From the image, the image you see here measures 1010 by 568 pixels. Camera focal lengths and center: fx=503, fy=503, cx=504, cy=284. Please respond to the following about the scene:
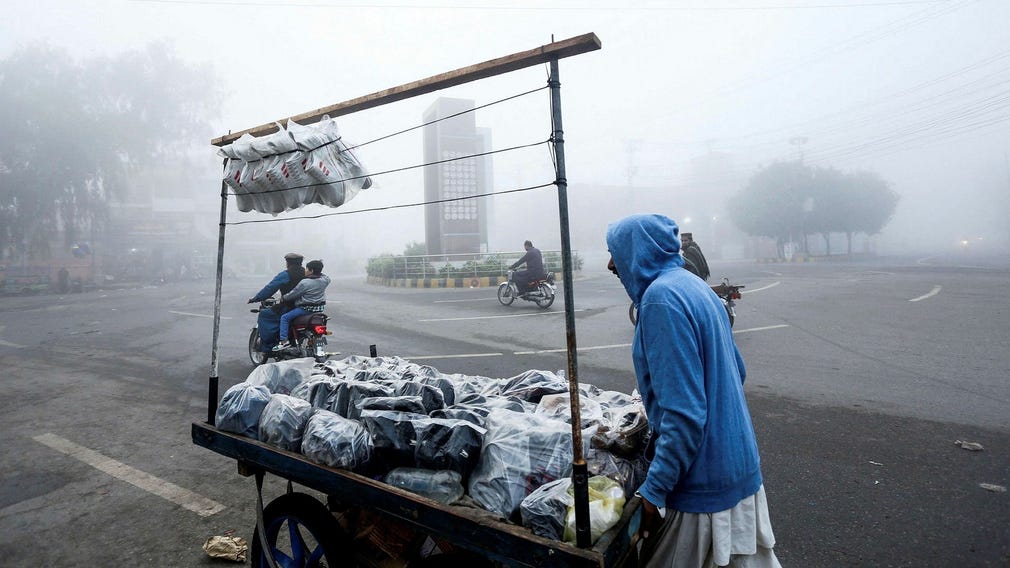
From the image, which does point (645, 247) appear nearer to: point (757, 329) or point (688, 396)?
point (688, 396)

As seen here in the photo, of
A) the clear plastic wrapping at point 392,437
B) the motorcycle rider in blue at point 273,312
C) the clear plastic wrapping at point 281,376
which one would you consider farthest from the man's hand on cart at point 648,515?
the motorcycle rider in blue at point 273,312

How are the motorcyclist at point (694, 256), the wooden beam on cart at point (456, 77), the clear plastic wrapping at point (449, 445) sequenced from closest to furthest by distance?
1. the wooden beam on cart at point (456, 77)
2. the clear plastic wrapping at point (449, 445)
3. the motorcyclist at point (694, 256)

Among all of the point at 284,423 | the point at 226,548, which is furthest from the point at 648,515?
the point at 226,548

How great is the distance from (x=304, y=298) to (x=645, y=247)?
20.9 ft

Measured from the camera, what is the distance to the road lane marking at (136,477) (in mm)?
3410

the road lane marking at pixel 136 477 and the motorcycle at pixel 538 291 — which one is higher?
the motorcycle at pixel 538 291

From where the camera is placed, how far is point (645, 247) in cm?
175

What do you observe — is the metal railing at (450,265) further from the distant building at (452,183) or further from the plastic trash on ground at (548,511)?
Answer: the plastic trash on ground at (548,511)

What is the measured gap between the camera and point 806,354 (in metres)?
7.13

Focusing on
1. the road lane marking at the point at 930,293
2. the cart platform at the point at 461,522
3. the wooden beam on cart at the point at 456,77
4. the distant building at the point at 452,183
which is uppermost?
the distant building at the point at 452,183

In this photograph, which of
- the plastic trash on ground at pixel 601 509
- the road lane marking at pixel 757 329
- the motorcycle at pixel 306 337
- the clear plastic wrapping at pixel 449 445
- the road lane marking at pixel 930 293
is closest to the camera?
the plastic trash on ground at pixel 601 509

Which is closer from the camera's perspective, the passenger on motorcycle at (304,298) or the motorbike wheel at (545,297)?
the passenger on motorcycle at (304,298)

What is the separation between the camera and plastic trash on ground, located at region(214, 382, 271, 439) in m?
2.42

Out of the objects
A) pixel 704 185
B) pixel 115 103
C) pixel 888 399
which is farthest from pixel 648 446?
pixel 704 185
